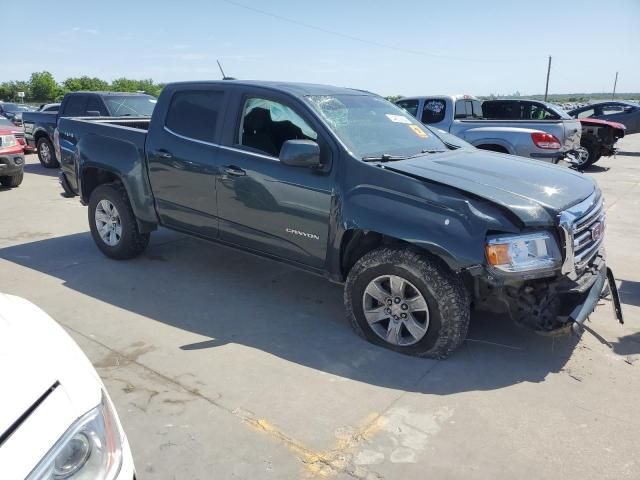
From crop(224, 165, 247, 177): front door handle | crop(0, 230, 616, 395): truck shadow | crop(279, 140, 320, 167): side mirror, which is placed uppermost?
crop(279, 140, 320, 167): side mirror

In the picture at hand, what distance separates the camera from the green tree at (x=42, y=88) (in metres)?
68.2

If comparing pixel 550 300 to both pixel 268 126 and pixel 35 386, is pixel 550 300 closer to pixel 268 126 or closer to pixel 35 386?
pixel 268 126

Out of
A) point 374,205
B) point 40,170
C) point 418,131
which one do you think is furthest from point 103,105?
point 374,205

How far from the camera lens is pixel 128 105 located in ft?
37.2

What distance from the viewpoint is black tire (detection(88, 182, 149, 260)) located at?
18.0ft

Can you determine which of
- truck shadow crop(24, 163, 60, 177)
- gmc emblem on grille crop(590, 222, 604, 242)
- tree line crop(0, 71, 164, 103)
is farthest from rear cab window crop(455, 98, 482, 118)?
tree line crop(0, 71, 164, 103)

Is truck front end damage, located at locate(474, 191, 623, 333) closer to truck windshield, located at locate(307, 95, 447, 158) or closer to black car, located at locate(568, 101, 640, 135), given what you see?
truck windshield, located at locate(307, 95, 447, 158)

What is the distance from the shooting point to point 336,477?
8.35 ft

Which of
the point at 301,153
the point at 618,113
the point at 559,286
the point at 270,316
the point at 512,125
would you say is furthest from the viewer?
the point at 618,113

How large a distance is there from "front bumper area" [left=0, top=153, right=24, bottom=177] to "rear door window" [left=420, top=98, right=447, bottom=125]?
8.04 m

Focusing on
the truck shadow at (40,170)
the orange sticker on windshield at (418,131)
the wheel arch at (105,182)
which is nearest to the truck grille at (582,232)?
the orange sticker on windshield at (418,131)

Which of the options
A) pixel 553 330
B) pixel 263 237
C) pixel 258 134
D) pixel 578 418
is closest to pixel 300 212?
pixel 263 237

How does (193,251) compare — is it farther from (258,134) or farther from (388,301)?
(388,301)

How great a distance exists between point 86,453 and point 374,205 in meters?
2.53
